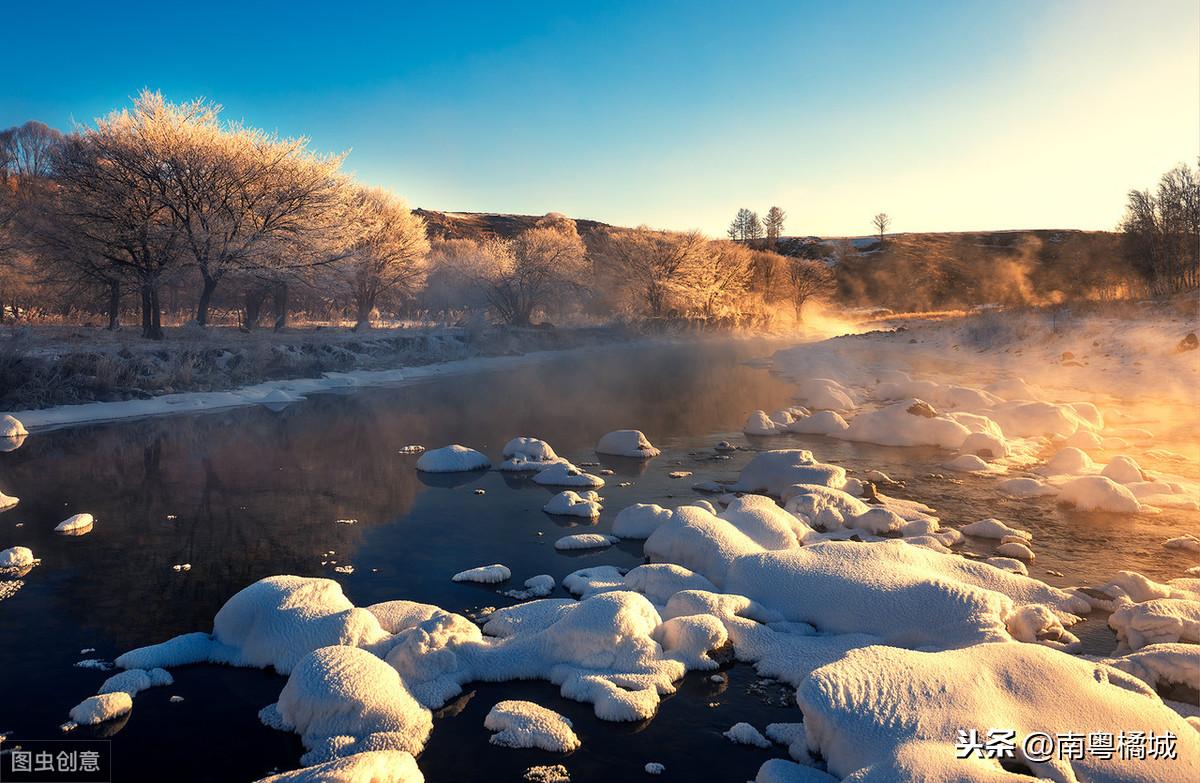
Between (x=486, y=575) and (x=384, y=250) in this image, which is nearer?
(x=486, y=575)

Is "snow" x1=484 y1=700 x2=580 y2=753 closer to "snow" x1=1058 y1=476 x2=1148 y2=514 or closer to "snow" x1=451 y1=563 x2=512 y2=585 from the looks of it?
"snow" x1=451 y1=563 x2=512 y2=585

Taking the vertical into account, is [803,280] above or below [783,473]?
above

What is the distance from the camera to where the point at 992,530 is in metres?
10.6

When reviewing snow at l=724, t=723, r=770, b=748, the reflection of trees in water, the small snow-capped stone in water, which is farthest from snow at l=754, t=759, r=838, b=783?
the reflection of trees in water

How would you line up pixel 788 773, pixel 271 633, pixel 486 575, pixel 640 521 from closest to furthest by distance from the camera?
pixel 788 773, pixel 271 633, pixel 486 575, pixel 640 521

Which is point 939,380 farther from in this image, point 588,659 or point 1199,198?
point 588,659

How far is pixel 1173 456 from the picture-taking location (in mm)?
14867

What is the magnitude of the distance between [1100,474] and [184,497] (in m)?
18.9

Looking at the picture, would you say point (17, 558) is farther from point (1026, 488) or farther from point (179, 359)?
point (179, 359)

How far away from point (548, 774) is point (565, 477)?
9.58 meters

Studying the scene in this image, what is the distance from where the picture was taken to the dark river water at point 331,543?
579 cm

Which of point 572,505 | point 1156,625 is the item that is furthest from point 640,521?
point 1156,625

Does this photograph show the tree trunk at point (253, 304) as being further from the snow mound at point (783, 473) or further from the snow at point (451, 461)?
the snow mound at point (783, 473)

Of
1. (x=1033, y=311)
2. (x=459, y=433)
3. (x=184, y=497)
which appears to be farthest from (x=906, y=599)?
(x=1033, y=311)
